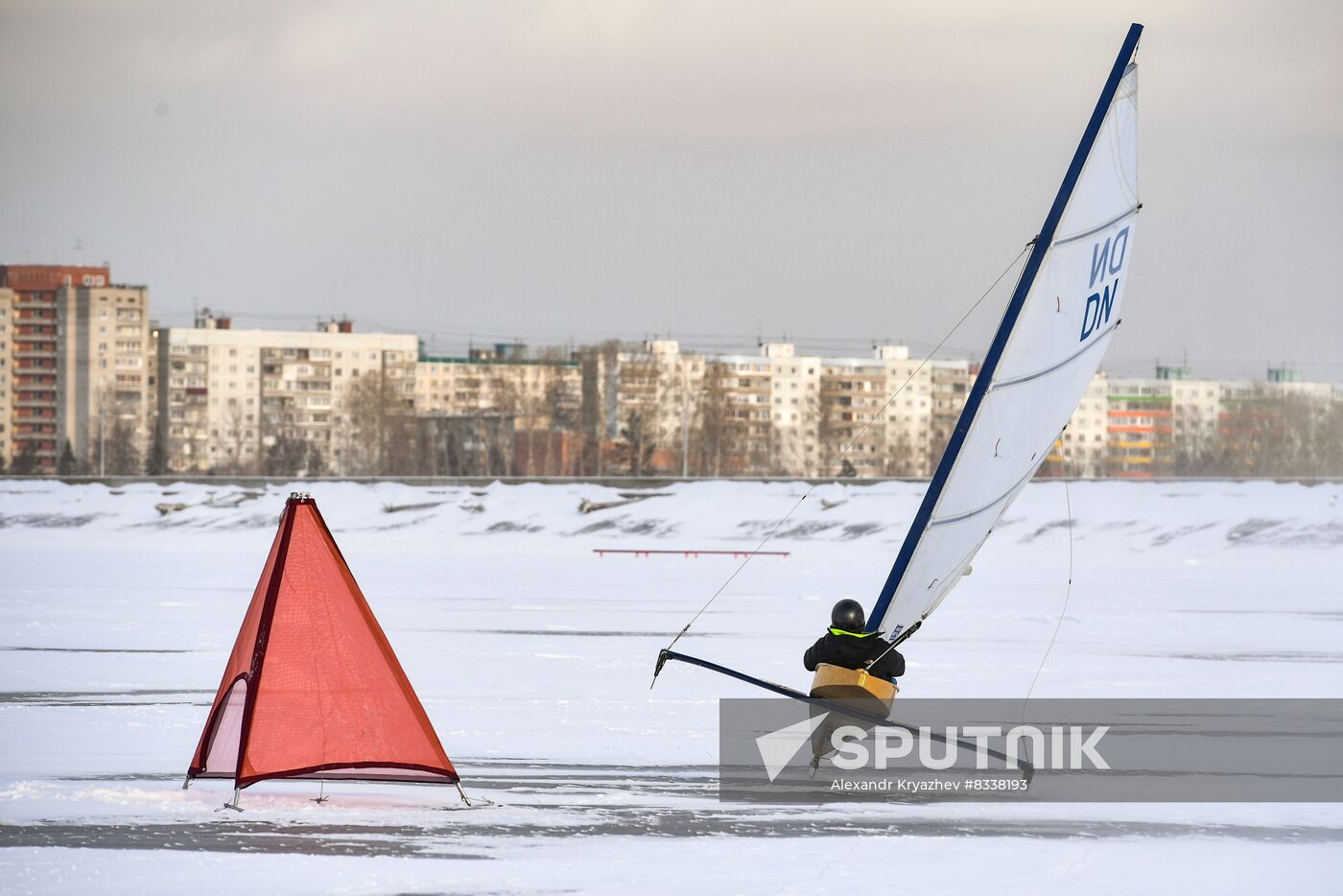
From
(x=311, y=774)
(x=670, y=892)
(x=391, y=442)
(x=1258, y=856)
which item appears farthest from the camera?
(x=391, y=442)

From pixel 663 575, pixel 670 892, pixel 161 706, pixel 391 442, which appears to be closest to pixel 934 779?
pixel 670 892

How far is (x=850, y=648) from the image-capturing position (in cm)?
922

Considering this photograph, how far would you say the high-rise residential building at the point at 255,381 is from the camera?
134 metres

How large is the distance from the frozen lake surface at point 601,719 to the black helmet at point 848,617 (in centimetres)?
100

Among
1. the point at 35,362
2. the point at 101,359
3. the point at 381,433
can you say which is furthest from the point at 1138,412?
the point at 35,362

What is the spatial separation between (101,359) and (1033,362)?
133821 millimetres

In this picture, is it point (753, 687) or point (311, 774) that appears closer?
point (311, 774)

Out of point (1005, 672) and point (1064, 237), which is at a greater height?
point (1064, 237)

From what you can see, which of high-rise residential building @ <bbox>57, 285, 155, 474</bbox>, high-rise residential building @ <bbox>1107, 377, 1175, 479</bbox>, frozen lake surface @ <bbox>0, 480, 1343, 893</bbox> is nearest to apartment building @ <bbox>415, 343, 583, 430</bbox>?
high-rise residential building @ <bbox>57, 285, 155, 474</bbox>

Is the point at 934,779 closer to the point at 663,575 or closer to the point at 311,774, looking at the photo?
the point at 311,774

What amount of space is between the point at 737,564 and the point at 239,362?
110130mm

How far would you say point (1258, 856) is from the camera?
7859mm

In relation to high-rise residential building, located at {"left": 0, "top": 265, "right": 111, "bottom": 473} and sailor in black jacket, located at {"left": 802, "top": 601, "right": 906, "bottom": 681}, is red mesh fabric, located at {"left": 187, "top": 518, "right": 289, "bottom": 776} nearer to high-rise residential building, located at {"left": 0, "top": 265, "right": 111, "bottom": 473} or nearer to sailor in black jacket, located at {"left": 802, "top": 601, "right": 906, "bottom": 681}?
sailor in black jacket, located at {"left": 802, "top": 601, "right": 906, "bottom": 681}

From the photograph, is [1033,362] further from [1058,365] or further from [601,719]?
[601,719]
